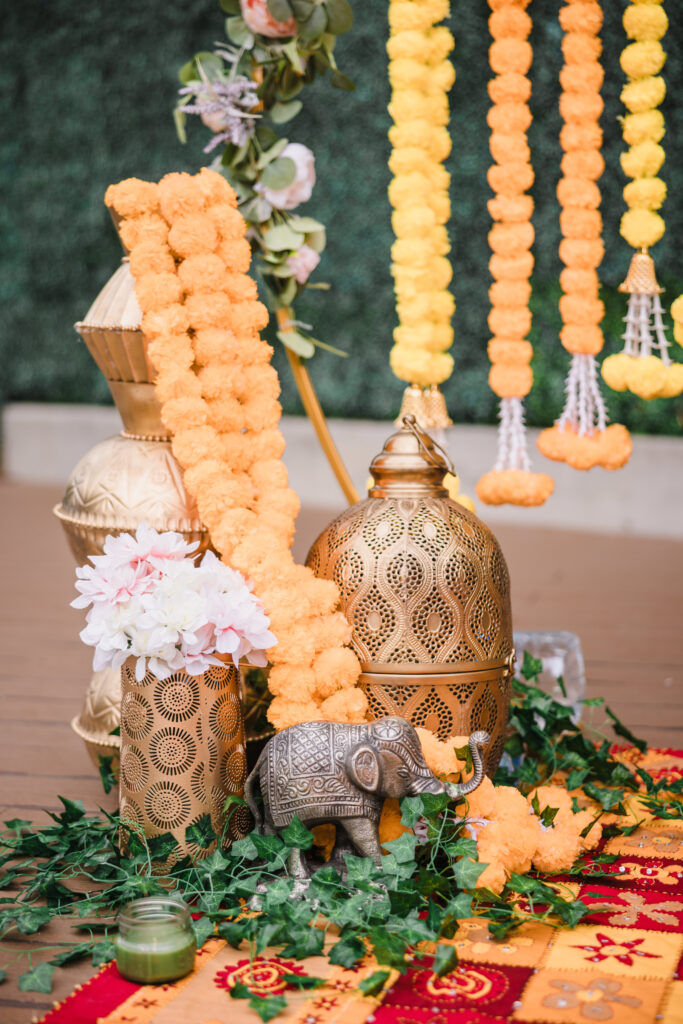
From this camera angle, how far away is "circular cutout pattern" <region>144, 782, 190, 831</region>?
68.8 inches

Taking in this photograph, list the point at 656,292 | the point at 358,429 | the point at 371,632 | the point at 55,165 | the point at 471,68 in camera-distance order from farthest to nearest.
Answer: the point at 55,165 < the point at 358,429 < the point at 471,68 < the point at 656,292 < the point at 371,632

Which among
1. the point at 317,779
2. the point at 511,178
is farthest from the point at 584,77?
the point at 317,779

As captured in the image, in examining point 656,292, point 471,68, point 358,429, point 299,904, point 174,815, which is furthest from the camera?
point 358,429

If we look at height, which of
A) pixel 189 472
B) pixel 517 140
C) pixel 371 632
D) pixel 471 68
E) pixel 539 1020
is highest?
pixel 471 68

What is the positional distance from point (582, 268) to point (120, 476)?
1.21 meters

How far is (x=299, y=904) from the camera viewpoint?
5.12 feet

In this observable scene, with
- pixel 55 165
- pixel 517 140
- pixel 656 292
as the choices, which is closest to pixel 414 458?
pixel 656 292

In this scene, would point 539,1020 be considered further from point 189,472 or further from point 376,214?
point 376,214

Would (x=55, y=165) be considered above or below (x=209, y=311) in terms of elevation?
above

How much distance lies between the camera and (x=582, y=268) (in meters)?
2.53

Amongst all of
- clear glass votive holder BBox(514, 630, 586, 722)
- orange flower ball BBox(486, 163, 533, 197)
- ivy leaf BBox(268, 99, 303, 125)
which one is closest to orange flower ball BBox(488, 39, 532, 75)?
orange flower ball BBox(486, 163, 533, 197)

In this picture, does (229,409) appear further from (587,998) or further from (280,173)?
(587,998)

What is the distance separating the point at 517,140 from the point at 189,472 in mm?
1193

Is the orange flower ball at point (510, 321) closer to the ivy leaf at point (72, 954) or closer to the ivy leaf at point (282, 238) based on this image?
the ivy leaf at point (282, 238)
